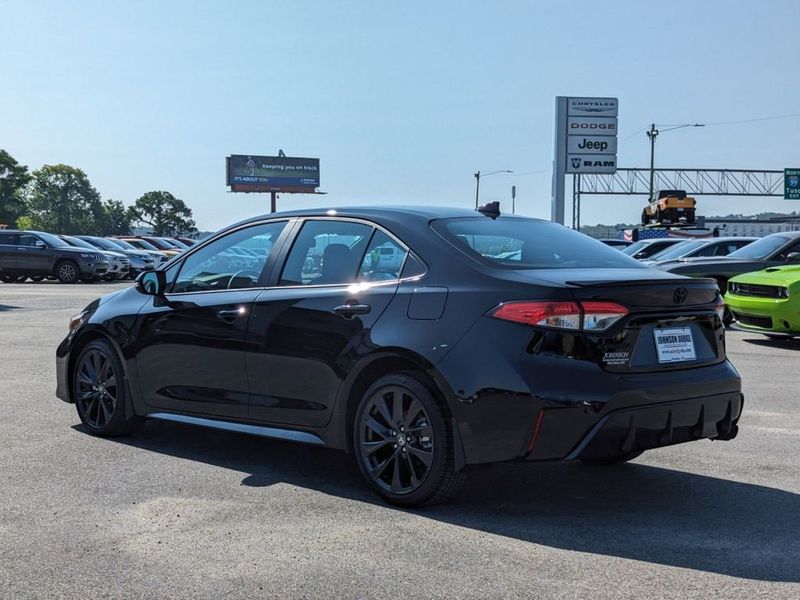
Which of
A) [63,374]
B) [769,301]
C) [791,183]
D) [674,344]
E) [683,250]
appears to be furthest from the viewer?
[791,183]

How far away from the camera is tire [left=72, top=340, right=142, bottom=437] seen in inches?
241

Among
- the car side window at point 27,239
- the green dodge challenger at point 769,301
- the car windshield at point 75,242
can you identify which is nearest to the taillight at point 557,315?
the green dodge challenger at point 769,301

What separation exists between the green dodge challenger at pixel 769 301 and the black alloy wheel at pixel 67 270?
21.1 meters

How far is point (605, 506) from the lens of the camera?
15.6ft

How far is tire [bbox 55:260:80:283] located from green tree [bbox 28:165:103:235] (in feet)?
436

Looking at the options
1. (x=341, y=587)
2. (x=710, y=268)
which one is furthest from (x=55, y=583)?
(x=710, y=268)

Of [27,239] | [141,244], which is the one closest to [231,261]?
[27,239]

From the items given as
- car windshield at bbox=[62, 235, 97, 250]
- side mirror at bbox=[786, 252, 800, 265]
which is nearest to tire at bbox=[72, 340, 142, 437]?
side mirror at bbox=[786, 252, 800, 265]

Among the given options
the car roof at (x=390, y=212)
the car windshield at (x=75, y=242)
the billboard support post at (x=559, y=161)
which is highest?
the billboard support post at (x=559, y=161)

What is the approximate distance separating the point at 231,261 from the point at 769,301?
26.9 feet

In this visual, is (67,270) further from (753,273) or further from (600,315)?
(600,315)

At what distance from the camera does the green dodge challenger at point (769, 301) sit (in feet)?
37.2

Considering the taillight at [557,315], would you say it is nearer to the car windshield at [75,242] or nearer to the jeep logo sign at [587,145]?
the car windshield at [75,242]

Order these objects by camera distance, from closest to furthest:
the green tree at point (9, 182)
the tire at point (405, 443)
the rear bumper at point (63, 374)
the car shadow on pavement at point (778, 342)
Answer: the tire at point (405, 443), the rear bumper at point (63, 374), the car shadow on pavement at point (778, 342), the green tree at point (9, 182)
